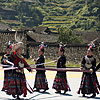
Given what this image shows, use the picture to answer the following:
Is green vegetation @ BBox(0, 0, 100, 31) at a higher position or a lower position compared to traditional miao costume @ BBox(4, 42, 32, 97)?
higher

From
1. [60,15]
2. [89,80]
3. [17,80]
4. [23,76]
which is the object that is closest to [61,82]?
[89,80]

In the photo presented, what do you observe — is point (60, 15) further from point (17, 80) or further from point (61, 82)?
point (17, 80)

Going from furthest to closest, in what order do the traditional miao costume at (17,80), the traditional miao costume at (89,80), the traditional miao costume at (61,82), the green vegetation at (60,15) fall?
the green vegetation at (60,15) → the traditional miao costume at (61,82) → the traditional miao costume at (89,80) → the traditional miao costume at (17,80)

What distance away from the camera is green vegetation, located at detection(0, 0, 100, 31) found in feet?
477

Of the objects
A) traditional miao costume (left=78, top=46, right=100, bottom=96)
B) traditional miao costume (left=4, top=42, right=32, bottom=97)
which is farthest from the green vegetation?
traditional miao costume (left=4, top=42, right=32, bottom=97)

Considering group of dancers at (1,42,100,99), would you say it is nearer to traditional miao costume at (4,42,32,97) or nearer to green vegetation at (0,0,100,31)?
traditional miao costume at (4,42,32,97)

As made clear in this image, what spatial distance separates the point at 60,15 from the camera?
18538 cm

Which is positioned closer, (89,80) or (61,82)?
(89,80)

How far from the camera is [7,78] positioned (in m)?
12.2

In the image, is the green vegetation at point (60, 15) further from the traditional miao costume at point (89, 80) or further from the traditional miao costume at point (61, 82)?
the traditional miao costume at point (89, 80)

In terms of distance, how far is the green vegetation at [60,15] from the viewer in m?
145

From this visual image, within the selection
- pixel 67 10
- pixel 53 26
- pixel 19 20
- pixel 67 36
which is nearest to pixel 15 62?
pixel 67 36

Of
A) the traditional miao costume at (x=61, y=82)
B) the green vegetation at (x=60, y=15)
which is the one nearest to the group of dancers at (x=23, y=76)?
the traditional miao costume at (x=61, y=82)

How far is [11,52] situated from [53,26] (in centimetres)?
13924
